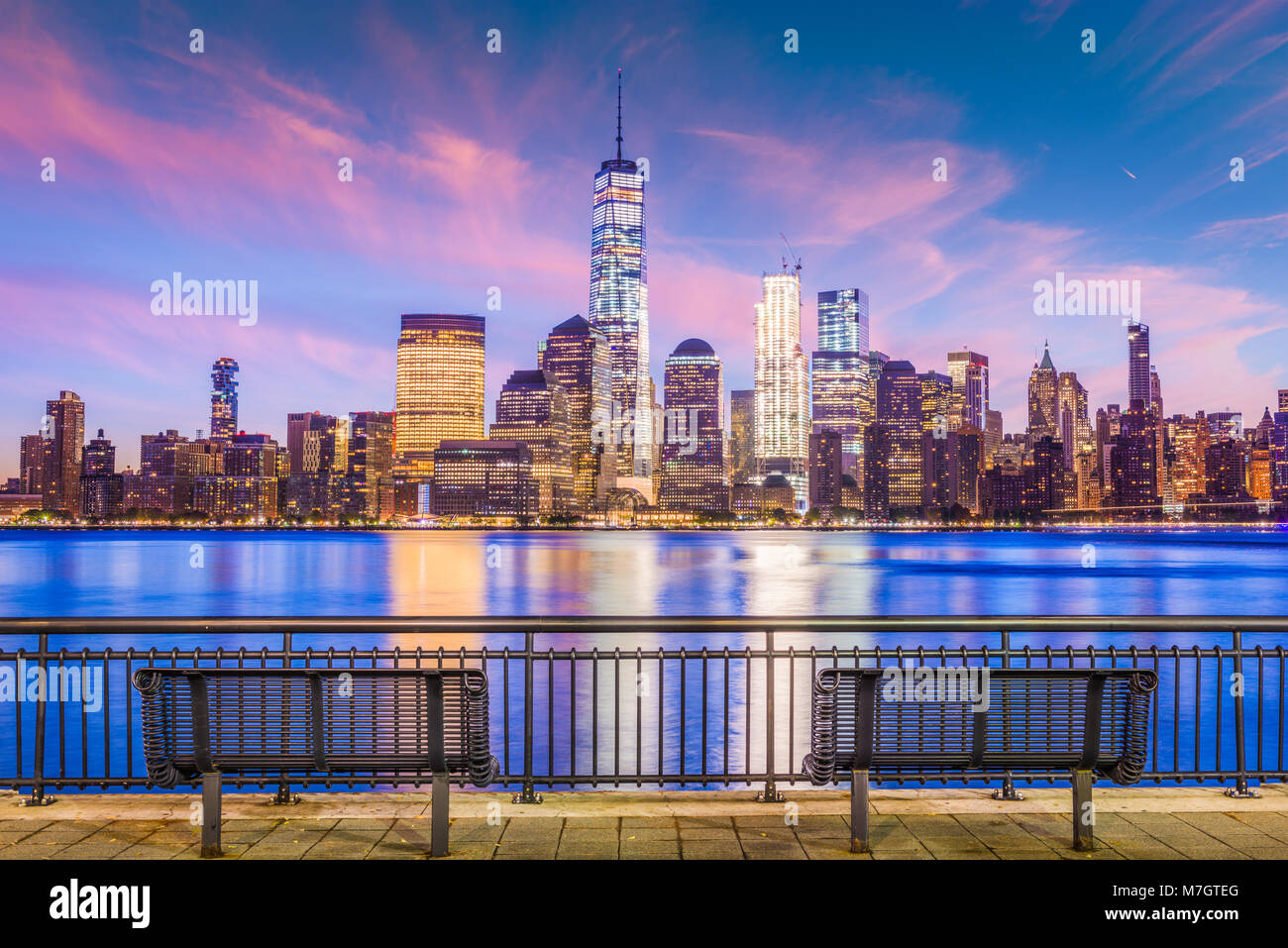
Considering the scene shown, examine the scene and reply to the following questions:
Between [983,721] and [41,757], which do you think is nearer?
[983,721]

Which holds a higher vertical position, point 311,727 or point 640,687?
point 311,727

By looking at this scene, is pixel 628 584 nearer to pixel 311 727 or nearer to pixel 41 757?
pixel 41 757

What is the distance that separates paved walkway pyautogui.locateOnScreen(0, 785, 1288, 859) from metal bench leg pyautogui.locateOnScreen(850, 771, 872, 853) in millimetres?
88

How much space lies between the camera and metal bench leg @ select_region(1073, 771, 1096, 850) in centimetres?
719

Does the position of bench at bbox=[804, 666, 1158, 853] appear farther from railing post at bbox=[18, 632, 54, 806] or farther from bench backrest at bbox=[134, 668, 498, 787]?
railing post at bbox=[18, 632, 54, 806]

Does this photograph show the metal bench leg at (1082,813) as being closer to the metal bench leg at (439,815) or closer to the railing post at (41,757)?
the metal bench leg at (439,815)

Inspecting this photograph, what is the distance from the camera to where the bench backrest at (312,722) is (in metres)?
6.90

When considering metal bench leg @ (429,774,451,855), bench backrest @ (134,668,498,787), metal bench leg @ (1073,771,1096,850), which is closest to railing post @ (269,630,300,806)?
bench backrest @ (134,668,498,787)

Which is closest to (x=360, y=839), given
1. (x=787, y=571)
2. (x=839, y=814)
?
(x=839, y=814)

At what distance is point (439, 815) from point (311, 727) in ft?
3.71

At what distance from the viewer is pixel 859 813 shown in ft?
23.1

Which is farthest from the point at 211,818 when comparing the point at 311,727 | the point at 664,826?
the point at 664,826

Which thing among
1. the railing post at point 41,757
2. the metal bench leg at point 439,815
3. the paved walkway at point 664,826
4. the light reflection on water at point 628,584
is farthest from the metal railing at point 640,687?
the light reflection on water at point 628,584
